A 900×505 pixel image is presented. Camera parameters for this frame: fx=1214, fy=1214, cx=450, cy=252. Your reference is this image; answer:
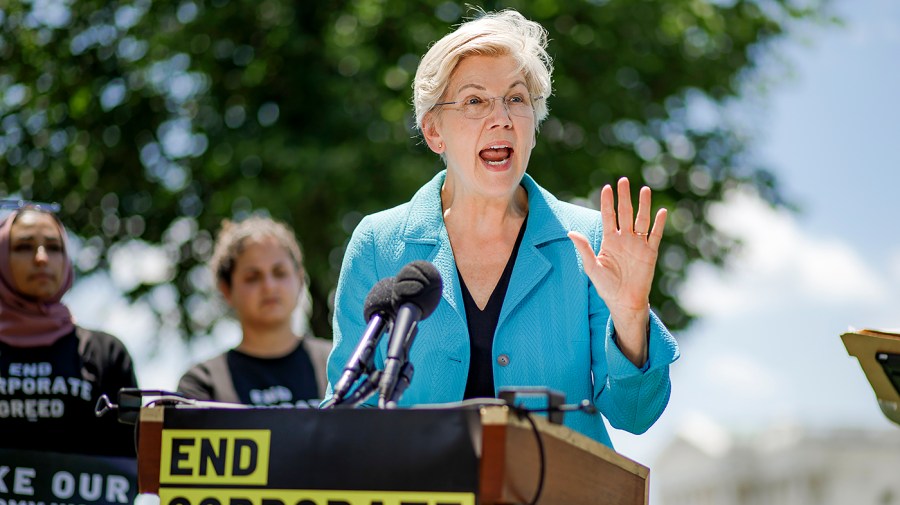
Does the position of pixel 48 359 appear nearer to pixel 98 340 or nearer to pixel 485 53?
pixel 98 340

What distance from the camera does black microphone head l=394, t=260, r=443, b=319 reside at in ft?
9.34

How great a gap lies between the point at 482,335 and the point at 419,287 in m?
0.70

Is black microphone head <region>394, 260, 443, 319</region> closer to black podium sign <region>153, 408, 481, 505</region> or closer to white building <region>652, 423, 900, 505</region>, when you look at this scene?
black podium sign <region>153, 408, 481, 505</region>

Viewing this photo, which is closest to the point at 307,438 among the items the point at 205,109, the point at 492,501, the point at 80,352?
the point at 492,501

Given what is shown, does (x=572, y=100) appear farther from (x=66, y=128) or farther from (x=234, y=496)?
(x=234, y=496)

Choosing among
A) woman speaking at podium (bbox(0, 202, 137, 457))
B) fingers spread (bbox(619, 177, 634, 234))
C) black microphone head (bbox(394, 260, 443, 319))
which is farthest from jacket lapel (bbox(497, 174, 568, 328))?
woman speaking at podium (bbox(0, 202, 137, 457))

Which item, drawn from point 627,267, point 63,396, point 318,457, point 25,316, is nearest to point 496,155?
point 627,267

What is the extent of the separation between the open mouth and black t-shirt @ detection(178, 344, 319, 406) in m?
2.47

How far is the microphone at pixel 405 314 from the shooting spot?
8.89 ft

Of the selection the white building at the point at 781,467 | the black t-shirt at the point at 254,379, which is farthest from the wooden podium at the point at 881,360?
the white building at the point at 781,467

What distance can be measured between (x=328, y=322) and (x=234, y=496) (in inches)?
328

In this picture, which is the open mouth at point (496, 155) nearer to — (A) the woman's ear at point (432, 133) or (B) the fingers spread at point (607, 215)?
(A) the woman's ear at point (432, 133)

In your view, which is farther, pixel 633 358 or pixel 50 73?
pixel 50 73

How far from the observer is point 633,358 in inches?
128
